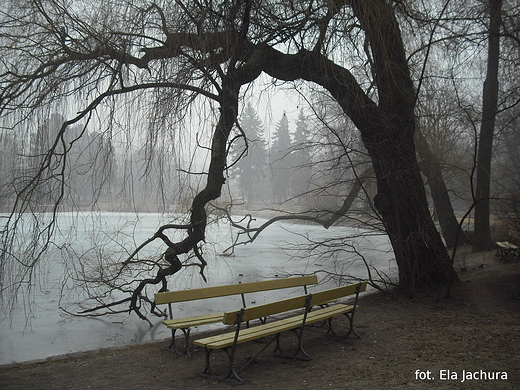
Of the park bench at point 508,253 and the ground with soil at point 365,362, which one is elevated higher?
the park bench at point 508,253

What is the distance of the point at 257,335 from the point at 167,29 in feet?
9.54

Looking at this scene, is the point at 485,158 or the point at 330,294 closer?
the point at 330,294

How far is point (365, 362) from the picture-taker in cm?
405

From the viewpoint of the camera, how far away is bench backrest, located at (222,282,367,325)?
358 cm

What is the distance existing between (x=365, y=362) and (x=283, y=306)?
854 millimetres

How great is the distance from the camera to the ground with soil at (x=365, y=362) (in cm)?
353

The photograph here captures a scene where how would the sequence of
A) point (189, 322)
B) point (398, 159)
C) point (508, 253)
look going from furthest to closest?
point (508, 253) → point (398, 159) → point (189, 322)

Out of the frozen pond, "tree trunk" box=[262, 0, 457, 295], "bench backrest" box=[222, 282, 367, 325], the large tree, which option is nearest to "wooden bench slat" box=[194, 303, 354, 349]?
"bench backrest" box=[222, 282, 367, 325]

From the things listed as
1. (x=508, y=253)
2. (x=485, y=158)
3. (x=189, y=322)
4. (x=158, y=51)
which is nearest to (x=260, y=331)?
(x=189, y=322)

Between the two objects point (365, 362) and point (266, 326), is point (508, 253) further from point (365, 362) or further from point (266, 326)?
point (266, 326)

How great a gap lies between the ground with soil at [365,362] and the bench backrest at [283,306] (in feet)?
1.61

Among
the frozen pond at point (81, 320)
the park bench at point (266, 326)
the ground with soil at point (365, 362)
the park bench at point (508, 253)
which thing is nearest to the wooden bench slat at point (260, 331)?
the park bench at point (266, 326)

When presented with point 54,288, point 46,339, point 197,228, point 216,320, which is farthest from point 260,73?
point 54,288

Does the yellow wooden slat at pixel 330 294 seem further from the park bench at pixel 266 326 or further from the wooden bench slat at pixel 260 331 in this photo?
the wooden bench slat at pixel 260 331
